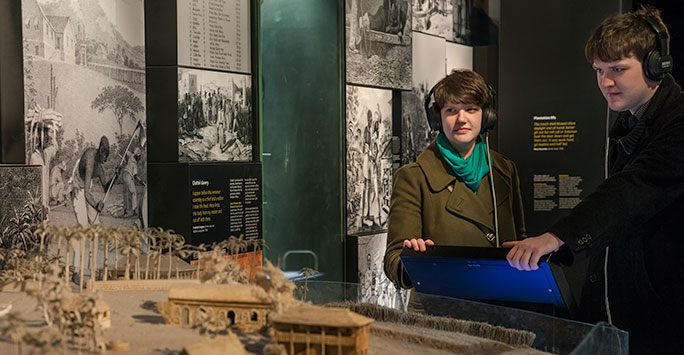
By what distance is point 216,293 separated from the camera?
2377mm

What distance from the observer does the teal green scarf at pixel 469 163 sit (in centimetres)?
416

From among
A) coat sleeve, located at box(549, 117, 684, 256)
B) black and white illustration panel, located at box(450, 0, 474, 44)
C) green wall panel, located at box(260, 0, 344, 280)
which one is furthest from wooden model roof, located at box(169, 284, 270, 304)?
black and white illustration panel, located at box(450, 0, 474, 44)

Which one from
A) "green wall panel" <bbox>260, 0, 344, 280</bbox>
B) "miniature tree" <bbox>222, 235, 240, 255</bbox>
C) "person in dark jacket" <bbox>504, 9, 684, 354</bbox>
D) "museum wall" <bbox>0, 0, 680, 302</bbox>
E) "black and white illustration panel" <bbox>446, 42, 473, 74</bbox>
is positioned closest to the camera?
"miniature tree" <bbox>222, 235, 240, 255</bbox>

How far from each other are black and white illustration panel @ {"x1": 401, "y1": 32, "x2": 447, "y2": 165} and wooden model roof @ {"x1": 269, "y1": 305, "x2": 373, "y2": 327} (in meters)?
7.44

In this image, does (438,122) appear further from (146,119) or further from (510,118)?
(510,118)

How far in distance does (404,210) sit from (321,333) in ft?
7.19

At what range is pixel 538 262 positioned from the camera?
2941 mm

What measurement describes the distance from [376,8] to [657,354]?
245 inches

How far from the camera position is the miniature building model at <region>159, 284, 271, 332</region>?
7.48 ft

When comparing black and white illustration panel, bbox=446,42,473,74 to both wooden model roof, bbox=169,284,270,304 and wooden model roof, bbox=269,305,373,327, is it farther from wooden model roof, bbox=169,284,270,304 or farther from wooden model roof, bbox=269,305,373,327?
wooden model roof, bbox=269,305,373,327

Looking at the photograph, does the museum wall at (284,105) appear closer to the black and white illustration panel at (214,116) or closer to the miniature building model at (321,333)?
the black and white illustration panel at (214,116)

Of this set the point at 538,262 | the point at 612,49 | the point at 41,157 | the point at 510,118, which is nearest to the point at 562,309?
the point at 538,262

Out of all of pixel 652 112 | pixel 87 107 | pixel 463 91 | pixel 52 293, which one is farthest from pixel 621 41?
pixel 87 107

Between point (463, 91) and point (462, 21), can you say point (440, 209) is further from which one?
point (462, 21)
